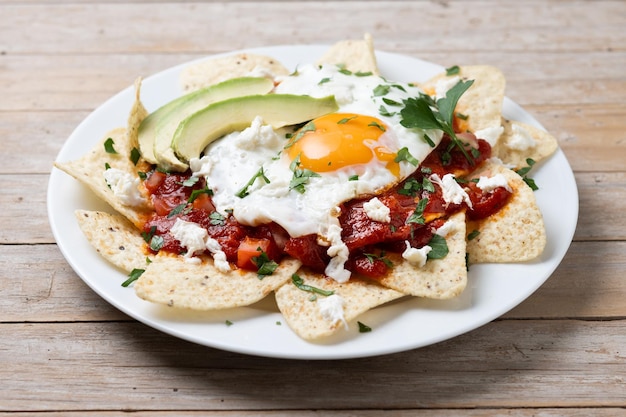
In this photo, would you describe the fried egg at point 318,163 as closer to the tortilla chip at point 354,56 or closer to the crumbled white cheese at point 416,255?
the crumbled white cheese at point 416,255

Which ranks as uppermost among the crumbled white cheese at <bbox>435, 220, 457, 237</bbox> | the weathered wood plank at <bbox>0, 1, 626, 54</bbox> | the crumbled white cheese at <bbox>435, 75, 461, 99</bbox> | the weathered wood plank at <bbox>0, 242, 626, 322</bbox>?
the crumbled white cheese at <bbox>435, 75, 461, 99</bbox>

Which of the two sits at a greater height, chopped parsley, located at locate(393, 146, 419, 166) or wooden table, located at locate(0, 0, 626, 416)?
chopped parsley, located at locate(393, 146, 419, 166)

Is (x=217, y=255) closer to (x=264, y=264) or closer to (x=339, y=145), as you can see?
(x=264, y=264)

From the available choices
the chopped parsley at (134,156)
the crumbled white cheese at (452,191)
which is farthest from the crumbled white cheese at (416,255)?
the chopped parsley at (134,156)

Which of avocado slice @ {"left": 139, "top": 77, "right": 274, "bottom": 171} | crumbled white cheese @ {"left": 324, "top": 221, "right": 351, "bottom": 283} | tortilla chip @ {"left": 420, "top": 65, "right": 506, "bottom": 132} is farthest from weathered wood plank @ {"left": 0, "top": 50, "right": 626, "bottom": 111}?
crumbled white cheese @ {"left": 324, "top": 221, "right": 351, "bottom": 283}

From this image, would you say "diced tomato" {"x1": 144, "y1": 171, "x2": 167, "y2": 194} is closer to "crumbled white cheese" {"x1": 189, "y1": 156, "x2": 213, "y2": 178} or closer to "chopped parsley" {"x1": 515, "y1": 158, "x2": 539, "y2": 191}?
"crumbled white cheese" {"x1": 189, "y1": 156, "x2": 213, "y2": 178}
